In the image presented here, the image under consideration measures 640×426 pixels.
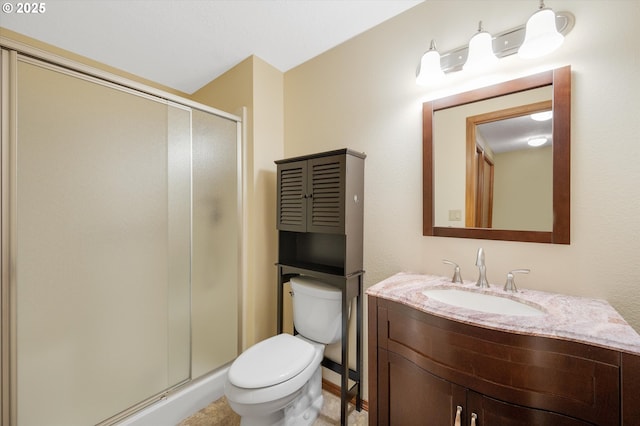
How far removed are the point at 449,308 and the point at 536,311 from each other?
38 centimetres

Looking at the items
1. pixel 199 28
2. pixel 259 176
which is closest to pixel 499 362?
pixel 259 176

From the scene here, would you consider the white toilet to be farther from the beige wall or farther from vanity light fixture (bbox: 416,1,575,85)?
vanity light fixture (bbox: 416,1,575,85)

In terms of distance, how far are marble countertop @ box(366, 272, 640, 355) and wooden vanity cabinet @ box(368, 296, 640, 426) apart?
1.0 inches

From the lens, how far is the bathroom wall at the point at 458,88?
96cm

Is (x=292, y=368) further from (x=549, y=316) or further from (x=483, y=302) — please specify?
(x=549, y=316)

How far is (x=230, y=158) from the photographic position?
6.15 ft

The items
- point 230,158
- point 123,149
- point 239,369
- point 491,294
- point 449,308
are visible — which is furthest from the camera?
point 230,158

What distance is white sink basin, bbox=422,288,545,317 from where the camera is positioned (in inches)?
40.7

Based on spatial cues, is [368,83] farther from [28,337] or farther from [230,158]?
[28,337]

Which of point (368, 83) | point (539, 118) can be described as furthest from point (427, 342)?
point (368, 83)

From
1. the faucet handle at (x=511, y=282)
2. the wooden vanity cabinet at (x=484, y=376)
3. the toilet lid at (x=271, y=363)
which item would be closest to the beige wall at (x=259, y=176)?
the toilet lid at (x=271, y=363)

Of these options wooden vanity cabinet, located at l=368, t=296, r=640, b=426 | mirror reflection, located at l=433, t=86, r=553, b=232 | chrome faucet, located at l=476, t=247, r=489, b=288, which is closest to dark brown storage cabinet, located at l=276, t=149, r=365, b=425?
wooden vanity cabinet, located at l=368, t=296, r=640, b=426

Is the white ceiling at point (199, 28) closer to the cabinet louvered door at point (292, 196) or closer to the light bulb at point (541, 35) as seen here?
the light bulb at point (541, 35)

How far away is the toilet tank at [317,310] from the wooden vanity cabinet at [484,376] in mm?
388
